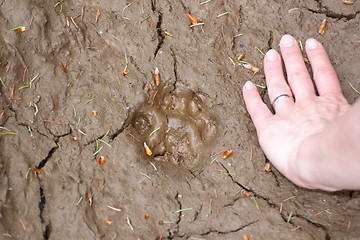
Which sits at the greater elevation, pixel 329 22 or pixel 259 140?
pixel 329 22

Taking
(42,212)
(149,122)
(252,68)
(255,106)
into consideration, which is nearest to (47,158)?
(42,212)

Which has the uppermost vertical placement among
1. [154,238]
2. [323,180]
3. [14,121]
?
[323,180]

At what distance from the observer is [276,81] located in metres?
2.94

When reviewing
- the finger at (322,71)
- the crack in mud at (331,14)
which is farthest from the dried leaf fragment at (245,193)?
the crack in mud at (331,14)

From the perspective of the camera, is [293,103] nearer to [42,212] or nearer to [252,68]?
[252,68]

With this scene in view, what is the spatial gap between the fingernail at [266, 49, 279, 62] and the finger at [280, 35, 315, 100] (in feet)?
0.21

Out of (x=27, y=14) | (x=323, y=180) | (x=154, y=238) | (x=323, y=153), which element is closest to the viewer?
(x=323, y=153)

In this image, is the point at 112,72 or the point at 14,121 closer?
the point at 14,121

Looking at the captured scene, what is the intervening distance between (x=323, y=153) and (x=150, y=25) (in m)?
1.75

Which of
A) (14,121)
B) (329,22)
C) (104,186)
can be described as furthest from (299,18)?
(14,121)

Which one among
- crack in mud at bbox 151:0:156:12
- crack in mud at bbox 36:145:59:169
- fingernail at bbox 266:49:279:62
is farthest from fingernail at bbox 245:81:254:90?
crack in mud at bbox 36:145:59:169

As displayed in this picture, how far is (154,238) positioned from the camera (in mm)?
2730

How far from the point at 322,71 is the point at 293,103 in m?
0.34

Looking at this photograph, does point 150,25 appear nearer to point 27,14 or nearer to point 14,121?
point 27,14
